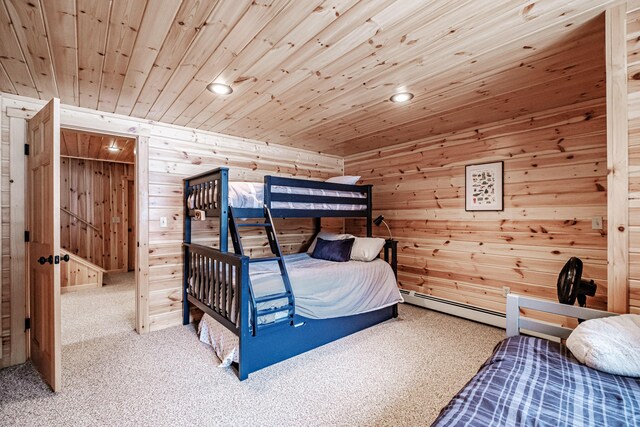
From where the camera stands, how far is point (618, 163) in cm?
135

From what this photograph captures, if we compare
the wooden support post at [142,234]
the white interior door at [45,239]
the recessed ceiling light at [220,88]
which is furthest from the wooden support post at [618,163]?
the wooden support post at [142,234]

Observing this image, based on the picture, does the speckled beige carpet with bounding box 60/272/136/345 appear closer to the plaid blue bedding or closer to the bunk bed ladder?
the bunk bed ladder

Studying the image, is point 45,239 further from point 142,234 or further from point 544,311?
point 544,311

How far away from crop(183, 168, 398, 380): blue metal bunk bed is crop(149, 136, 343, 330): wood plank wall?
4.6 inches

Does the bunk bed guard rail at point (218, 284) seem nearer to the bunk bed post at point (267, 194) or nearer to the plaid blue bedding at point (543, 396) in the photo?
the bunk bed post at point (267, 194)

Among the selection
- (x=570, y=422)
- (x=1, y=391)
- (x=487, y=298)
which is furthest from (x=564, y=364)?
(x=1, y=391)

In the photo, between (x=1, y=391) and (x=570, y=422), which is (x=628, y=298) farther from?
(x=1, y=391)

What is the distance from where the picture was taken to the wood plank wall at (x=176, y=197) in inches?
121

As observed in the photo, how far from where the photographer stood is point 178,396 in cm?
196

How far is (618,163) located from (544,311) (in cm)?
79

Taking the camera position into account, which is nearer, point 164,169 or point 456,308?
point 164,169

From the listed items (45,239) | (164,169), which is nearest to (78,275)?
(164,169)

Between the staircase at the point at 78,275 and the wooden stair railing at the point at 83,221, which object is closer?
the staircase at the point at 78,275

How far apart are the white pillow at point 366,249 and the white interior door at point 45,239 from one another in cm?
263
